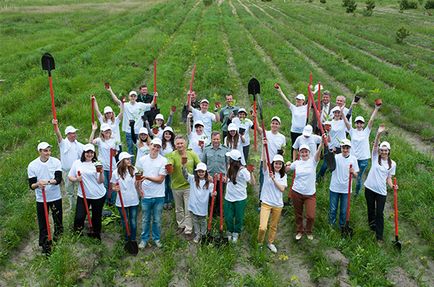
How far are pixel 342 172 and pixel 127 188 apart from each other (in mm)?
3785

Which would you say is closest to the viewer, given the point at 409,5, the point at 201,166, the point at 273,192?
the point at 201,166

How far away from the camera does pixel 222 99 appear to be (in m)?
15.8

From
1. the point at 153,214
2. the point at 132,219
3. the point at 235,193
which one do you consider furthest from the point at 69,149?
the point at 235,193

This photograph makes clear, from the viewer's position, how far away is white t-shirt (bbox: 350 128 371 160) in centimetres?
871

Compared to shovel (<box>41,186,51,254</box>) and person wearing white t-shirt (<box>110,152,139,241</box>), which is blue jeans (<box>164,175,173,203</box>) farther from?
shovel (<box>41,186,51,254</box>)

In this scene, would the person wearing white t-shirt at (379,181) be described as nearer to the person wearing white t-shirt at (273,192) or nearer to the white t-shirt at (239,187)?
the person wearing white t-shirt at (273,192)

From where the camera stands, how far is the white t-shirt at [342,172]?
7512mm

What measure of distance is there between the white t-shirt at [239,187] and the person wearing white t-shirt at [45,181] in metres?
2.82

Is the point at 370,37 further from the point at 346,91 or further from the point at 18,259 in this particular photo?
the point at 18,259

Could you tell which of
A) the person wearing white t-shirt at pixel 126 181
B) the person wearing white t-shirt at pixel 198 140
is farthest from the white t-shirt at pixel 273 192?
the person wearing white t-shirt at pixel 126 181

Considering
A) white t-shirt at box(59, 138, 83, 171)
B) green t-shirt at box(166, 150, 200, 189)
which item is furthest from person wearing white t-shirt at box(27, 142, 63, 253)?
green t-shirt at box(166, 150, 200, 189)

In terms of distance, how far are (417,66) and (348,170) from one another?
15437 mm

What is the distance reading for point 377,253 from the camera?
709 centimetres

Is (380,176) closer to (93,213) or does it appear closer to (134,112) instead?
(93,213)
